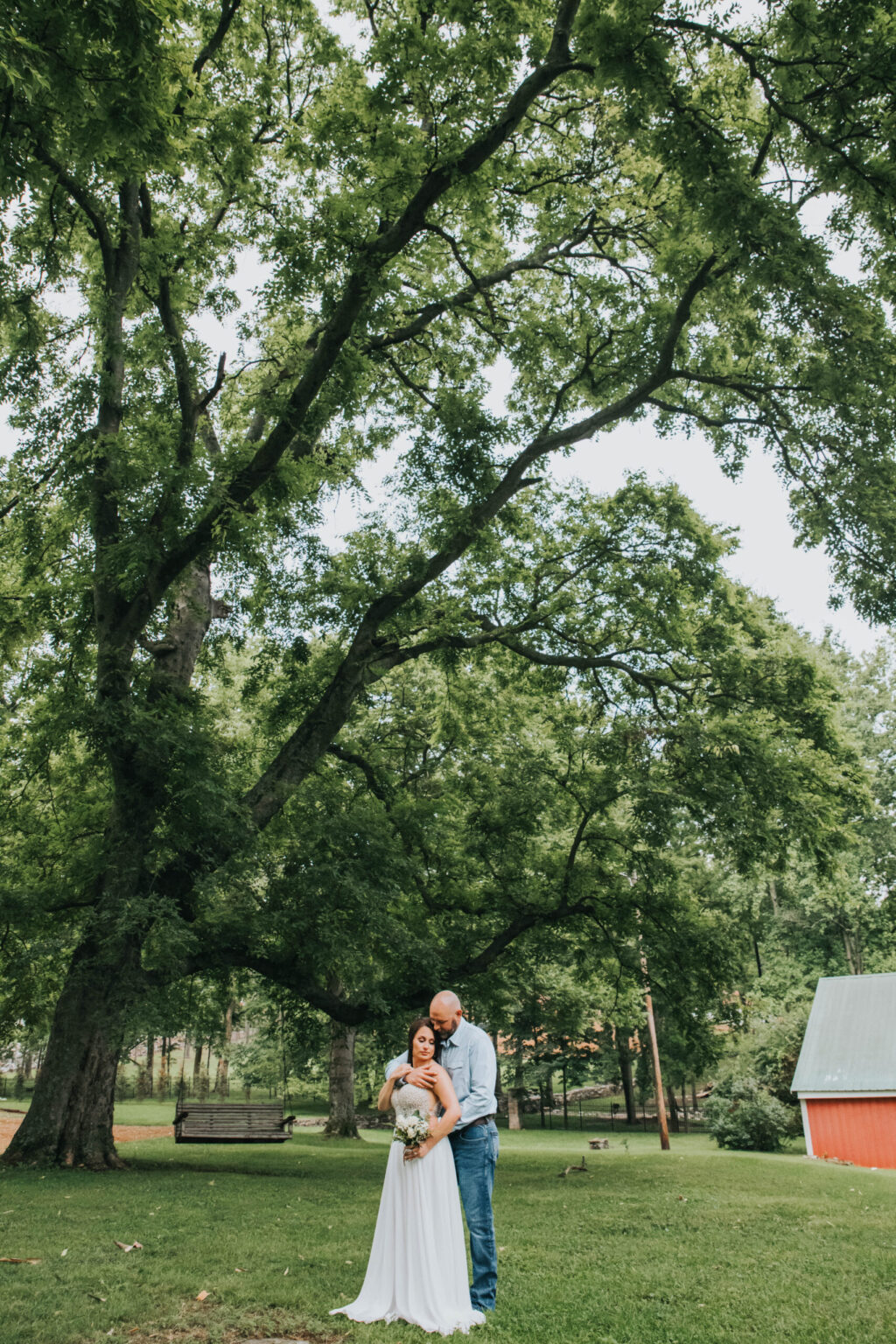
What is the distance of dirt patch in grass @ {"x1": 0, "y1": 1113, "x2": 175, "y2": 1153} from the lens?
2030cm

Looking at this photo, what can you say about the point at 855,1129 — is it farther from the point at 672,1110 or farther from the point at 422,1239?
the point at 422,1239

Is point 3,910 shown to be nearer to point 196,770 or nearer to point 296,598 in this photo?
point 196,770

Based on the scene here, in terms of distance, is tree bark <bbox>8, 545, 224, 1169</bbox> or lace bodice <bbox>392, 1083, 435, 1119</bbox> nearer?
lace bodice <bbox>392, 1083, 435, 1119</bbox>

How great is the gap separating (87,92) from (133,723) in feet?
22.6

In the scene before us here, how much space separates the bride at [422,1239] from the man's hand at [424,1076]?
0.02 meters

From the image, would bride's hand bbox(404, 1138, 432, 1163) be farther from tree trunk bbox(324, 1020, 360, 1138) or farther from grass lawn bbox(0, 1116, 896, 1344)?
tree trunk bbox(324, 1020, 360, 1138)

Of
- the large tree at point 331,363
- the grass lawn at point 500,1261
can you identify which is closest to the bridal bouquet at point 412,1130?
the grass lawn at point 500,1261

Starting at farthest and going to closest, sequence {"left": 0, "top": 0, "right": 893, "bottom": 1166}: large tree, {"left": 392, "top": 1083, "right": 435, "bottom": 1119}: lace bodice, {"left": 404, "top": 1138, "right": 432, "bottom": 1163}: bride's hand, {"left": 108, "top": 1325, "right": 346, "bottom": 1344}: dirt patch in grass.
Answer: {"left": 0, "top": 0, "right": 893, "bottom": 1166}: large tree → {"left": 392, "top": 1083, "right": 435, "bottom": 1119}: lace bodice → {"left": 404, "top": 1138, "right": 432, "bottom": 1163}: bride's hand → {"left": 108, "top": 1325, "right": 346, "bottom": 1344}: dirt patch in grass

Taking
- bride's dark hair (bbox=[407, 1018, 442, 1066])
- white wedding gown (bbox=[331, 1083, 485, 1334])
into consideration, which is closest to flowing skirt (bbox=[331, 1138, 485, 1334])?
white wedding gown (bbox=[331, 1083, 485, 1334])

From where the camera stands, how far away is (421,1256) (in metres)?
4.82

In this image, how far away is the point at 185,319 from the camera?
13.6 metres

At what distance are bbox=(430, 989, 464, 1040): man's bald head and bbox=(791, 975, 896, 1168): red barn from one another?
23.3 metres

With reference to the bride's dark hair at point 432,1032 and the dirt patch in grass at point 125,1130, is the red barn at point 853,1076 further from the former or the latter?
the bride's dark hair at point 432,1032

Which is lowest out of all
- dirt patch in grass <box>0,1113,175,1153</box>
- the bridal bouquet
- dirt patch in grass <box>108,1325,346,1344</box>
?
dirt patch in grass <box>0,1113,175,1153</box>
